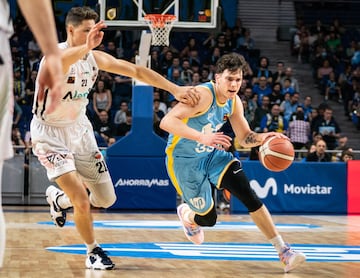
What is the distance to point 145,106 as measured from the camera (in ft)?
46.7

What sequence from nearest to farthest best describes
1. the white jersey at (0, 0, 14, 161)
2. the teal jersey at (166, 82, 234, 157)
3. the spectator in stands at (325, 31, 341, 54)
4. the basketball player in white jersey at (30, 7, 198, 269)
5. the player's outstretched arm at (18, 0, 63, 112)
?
1. the player's outstretched arm at (18, 0, 63, 112)
2. the white jersey at (0, 0, 14, 161)
3. the basketball player in white jersey at (30, 7, 198, 269)
4. the teal jersey at (166, 82, 234, 157)
5. the spectator in stands at (325, 31, 341, 54)

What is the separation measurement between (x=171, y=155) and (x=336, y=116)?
14.9 metres

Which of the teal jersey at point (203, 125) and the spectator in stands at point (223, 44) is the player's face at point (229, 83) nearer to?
the teal jersey at point (203, 125)

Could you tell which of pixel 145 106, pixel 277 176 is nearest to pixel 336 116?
pixel 277 176

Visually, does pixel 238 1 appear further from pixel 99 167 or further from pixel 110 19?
pixel 99 167

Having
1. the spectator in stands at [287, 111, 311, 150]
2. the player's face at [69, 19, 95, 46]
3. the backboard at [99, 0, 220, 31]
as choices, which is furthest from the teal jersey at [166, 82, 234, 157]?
the spectator in stands at [287, 111, 311, 150]

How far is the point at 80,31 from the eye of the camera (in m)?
5.89

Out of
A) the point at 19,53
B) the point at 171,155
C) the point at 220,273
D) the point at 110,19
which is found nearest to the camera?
the point at 220,273

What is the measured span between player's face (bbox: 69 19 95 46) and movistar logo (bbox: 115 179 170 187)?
8353 millimetres

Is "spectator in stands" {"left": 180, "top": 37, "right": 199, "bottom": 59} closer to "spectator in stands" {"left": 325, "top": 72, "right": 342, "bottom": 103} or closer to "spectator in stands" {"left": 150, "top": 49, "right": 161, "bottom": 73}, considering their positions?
"spectator in stands" {"left": 150, "top": 49, "right": 161, "bottom": 73}

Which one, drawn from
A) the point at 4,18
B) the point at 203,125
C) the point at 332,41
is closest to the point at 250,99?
the point at 332,41

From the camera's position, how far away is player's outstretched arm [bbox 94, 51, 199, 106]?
216 inches

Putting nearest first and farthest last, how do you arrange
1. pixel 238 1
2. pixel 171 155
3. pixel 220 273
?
pixel 220 273 < pixel 171 155 < pixel 238 1

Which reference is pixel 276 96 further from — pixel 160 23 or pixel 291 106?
pixel 160 23
